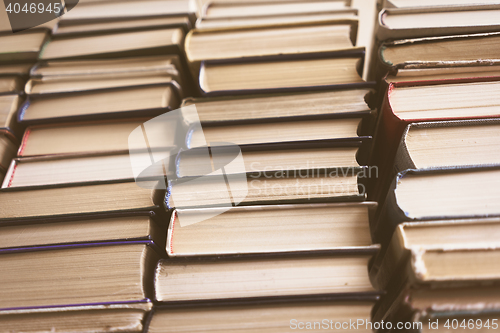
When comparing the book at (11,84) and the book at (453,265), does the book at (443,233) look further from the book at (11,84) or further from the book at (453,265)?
the book at (11,84)

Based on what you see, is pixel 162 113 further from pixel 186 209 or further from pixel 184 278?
pixel 184 278

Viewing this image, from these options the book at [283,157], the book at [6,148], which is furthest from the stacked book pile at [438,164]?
the book at [6,148]

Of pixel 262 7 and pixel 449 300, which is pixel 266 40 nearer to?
pixel 262 7

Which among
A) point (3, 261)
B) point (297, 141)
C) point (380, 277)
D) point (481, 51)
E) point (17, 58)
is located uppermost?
point (17, 58)

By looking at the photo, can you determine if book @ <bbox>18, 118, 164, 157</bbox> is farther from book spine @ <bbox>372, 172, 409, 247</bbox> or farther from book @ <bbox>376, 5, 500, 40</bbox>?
book @ <bbox>376, 5, 500, 40</bbox>

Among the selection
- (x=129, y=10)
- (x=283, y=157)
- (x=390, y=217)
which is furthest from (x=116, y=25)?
(x=390, y=217)

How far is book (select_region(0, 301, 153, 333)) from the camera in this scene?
1.83ft

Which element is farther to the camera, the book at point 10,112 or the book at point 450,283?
the book at point 10,112

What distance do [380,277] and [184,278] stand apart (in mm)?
395

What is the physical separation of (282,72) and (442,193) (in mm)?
467

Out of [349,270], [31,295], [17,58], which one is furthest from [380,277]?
[17,58]

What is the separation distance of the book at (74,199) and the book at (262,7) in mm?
578

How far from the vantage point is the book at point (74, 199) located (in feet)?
2.17

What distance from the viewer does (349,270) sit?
22.3 inches
